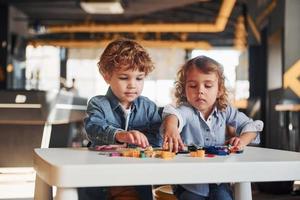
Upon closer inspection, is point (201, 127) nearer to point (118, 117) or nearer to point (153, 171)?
point (118, 117)

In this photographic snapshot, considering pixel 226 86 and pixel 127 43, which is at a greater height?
pixel 127 43

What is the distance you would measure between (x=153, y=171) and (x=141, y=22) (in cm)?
960

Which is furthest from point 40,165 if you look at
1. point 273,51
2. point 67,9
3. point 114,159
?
point 67,9

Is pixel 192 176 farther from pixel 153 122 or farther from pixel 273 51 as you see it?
pixel 273 51

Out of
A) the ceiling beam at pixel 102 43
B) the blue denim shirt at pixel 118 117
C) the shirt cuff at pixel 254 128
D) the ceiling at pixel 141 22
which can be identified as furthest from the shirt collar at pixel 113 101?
the ceiling beam at pixel 102 43

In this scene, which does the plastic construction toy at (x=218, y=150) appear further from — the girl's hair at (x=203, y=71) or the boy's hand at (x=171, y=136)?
the girl's hair at (x=203, y=71)

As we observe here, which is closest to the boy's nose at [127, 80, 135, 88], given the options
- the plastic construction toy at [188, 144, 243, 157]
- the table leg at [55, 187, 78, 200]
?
the plastic construction toy at [188, 144, 243, 157]

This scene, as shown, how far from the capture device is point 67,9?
979 centimetres

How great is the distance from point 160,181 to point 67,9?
9378 mm

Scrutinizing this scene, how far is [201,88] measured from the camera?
127cm

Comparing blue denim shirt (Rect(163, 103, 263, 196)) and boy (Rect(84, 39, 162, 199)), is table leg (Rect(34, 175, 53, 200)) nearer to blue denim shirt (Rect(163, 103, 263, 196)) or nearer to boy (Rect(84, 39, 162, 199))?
boy (Rect(84, 39, 162, 199))

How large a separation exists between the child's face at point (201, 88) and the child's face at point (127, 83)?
14 cm

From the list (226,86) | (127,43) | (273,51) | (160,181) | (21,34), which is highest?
(21,34)

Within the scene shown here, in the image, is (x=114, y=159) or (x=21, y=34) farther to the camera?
(x=21, y=34)
